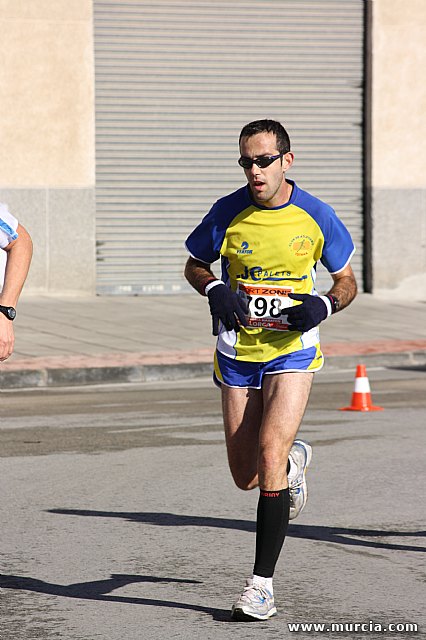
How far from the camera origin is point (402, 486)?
9.03m

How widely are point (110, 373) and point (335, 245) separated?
370 inches

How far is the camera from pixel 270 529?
6098mm

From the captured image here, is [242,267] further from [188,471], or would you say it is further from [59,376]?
[59,376]

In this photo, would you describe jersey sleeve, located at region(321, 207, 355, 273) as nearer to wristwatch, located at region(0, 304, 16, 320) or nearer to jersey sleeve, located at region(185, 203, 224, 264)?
jersey sleeve, located at region(185, 203, 224, 264)

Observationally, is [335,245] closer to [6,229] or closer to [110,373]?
[6,229]

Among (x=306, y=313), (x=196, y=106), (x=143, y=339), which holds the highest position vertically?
(x=196, y=106)

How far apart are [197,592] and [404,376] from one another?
31.8 feet

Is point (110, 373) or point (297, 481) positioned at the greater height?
point (297, 481)

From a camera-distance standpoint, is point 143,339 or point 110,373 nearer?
point 110,373

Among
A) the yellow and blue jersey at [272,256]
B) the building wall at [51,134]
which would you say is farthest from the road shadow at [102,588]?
the building wall at [51,134]

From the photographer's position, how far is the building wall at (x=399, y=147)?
24109 millimetres

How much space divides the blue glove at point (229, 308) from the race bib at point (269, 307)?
0.05 meters

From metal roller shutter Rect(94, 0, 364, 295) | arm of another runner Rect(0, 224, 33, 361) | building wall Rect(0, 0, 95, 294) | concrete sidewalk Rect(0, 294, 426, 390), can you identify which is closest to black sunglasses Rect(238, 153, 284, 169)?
arm of another runner Rect(0, 224, 33, 361)

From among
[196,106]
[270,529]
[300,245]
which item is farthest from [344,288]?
[196,106]
